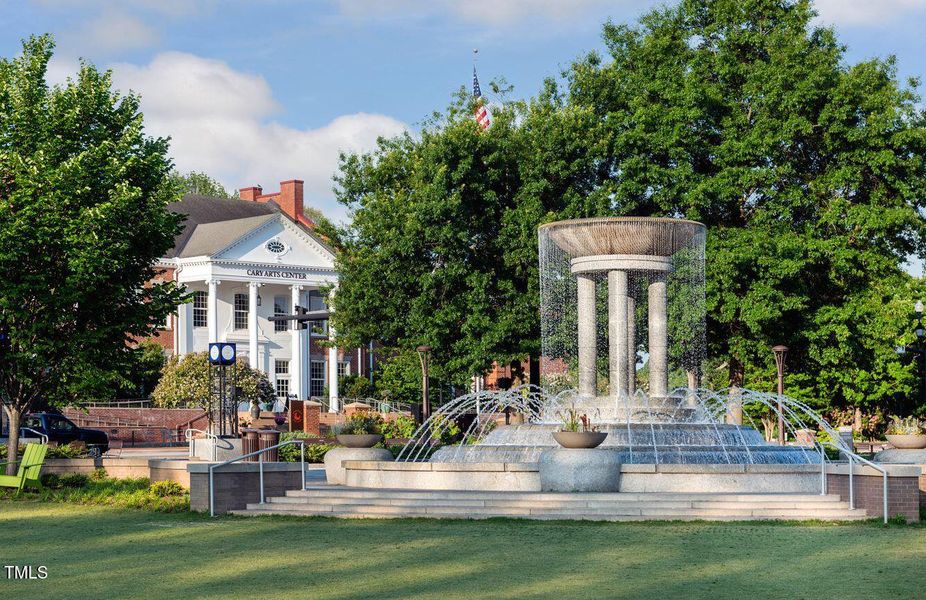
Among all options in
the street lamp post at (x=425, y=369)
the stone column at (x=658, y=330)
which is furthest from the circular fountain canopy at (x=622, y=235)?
the street lamp post at (x=425, y=369)

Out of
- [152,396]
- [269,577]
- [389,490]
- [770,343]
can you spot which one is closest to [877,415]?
Answer: [770,343]

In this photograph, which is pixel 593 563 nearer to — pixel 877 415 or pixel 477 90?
pixel 877 415

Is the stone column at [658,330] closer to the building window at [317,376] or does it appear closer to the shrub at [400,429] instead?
the shrub at [400,429]

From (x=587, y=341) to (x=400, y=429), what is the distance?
17.5 m

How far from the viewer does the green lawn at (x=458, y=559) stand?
487 inches

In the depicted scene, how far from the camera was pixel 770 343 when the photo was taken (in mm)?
41125

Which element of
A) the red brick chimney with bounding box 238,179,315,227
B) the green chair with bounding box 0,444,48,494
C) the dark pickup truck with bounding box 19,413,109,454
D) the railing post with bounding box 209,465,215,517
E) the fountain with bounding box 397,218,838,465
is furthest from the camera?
the red brick chimney with bounding box 238,179,315,227

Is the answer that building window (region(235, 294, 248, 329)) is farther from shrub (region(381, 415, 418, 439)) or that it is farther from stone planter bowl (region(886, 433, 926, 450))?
stone planter bowl (region(886, 433, 926, 450))

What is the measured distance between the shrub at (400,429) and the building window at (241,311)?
26.5 m

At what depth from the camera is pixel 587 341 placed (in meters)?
28.5

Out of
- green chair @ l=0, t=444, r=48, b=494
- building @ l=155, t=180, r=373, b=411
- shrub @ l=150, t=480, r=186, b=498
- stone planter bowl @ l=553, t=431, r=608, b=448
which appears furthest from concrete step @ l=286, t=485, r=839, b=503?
building @ l=155, t=180, r=373, b=411

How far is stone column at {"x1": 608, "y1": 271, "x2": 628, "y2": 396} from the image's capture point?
28.0 metres

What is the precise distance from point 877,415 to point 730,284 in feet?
29.9

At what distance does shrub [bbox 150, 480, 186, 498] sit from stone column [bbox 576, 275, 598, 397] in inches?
367
